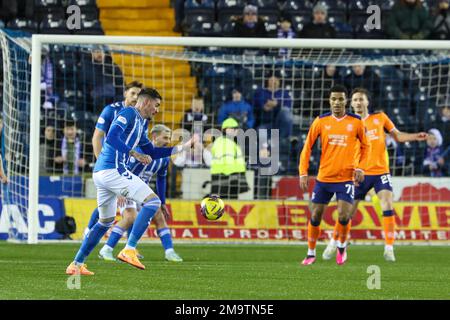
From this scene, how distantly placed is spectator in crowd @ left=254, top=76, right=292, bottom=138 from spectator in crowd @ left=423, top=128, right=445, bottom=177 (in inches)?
98.2

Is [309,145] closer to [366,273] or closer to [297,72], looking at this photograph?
[366,273]

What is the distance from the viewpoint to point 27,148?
19.2m

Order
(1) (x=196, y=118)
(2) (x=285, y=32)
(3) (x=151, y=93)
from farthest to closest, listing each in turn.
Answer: (2) (x=285, y=32) < (1) (x=196, y=118) < (3) (x=151, y=93)

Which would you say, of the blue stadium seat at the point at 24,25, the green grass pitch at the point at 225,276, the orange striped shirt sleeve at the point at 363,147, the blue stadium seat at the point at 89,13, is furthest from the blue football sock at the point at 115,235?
the blue stadium seat at the point at 89,13

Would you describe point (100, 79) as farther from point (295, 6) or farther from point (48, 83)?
point (295, 6)

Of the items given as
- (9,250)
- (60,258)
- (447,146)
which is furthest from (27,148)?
(447,146)

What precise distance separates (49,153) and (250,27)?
201 inches

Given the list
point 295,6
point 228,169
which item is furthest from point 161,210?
point 295,6

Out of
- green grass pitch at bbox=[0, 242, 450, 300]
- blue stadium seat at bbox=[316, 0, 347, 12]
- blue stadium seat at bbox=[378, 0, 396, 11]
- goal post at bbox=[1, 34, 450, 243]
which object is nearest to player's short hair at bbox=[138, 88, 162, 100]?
green grass pitch at bbox=[0, 242, 450, 300]

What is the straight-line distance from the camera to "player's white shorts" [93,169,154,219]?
461 inches

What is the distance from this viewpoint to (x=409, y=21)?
23438mm

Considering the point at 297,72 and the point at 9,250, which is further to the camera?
the point at 297,72

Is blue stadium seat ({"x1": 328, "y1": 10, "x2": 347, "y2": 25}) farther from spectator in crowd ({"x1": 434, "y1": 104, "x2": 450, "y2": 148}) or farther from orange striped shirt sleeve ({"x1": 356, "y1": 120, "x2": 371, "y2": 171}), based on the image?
orange striped shirt sleeve ({"x1": 356, "y1": 120, "x2": 371, "y2": 171})

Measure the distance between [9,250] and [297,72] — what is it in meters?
7.54
